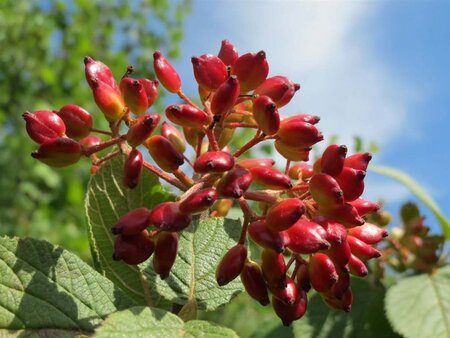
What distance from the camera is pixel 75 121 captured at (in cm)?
120

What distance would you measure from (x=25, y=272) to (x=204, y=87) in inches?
18.3

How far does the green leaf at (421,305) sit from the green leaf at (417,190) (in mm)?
194

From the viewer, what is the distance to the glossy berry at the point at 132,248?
1019 mm

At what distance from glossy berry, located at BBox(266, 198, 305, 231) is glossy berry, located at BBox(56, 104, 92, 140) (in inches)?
16.0

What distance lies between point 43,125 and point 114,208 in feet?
0.74

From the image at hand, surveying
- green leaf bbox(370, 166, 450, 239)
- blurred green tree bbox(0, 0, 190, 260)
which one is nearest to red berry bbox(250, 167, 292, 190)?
green leaf bbox(370, 166, 450, 239)

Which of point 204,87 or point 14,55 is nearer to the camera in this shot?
point 204,87

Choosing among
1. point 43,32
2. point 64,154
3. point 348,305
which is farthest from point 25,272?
point 43,32

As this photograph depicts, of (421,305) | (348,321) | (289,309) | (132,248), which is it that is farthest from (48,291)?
(421,305)

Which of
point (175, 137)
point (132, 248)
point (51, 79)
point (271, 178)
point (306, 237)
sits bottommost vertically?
point (132, 248)

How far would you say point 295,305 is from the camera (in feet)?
3.53

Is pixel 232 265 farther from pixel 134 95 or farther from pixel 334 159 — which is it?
pixel 134 95

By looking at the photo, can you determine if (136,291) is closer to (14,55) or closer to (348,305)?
(348,305)

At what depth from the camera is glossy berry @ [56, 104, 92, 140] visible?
3.94ft
